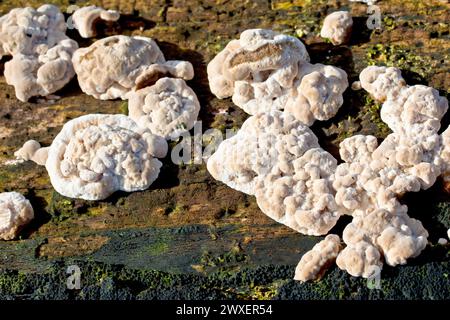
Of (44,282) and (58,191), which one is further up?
(58,191)

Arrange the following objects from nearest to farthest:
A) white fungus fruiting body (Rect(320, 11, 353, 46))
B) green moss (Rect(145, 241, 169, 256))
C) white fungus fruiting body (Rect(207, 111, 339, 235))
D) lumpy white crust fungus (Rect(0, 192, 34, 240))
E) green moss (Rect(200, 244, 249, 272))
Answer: white fungus fruiting body (Rect(207, 111, 339, 235)), green moss (Rect(200, 244, 249, 272)), green moss (Rect(145, 241, 169, 256)), lumpy white crust fungus (Rect(0, 192, 34, 240)), white fungus fruiting body (Rect(320, 11, 353, 46))

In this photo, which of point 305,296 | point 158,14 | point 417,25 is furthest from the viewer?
point 158,14

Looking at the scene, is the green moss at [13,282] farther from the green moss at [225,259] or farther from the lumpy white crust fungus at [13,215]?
the green moss at [225,259]

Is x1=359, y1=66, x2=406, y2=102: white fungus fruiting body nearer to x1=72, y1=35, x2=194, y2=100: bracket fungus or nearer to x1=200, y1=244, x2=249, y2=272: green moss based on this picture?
x1=72, y1=35, x2=194, y2=100: bracket fungus

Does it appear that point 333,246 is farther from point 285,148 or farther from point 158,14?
point 158,14

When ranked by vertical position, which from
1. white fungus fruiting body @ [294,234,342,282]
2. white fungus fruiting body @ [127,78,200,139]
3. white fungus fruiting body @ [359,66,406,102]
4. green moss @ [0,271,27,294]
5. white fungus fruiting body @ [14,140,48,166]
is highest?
white fungus fruiting body @ [359,66,406,102]

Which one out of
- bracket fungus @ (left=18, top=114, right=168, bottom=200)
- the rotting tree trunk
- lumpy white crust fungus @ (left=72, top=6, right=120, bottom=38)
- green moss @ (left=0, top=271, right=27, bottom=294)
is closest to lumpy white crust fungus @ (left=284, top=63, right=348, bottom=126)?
the rotting tree trunk
